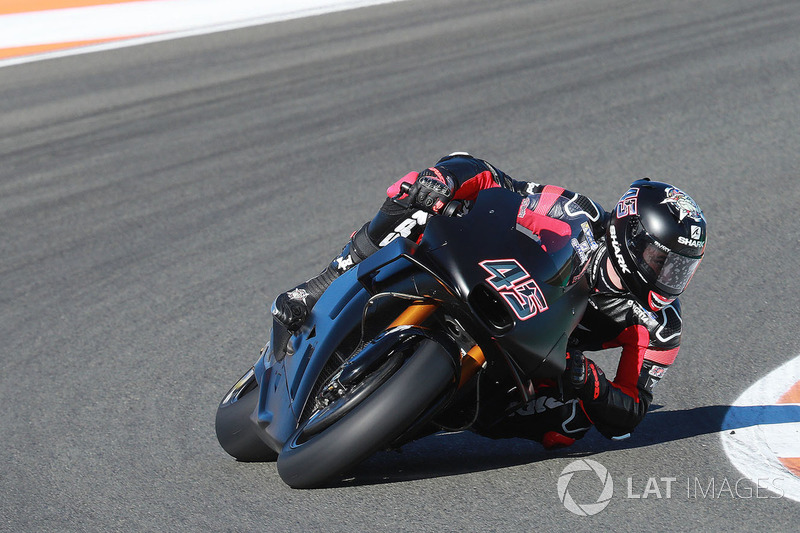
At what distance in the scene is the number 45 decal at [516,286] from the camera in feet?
11.1

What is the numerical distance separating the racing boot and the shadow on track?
72cm

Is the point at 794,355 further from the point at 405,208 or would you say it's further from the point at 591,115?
the point at 591,115

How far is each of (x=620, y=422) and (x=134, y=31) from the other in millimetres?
10739

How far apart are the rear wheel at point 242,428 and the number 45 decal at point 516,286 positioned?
1284mm

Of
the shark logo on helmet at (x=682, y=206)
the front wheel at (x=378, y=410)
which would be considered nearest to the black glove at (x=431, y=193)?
the front wheel at (x=378, y=410)

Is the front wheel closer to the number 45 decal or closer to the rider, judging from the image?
the number 45 decal

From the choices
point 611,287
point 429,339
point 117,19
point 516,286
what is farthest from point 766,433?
point 117,19

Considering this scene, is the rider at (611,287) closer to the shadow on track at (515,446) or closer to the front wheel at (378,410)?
the shadow on track at (515,446)

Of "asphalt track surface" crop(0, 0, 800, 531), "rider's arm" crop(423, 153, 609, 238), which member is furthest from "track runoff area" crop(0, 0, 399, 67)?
"rider's arm" crop(423, 153, 609, 238)

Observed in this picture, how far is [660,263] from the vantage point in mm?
4027

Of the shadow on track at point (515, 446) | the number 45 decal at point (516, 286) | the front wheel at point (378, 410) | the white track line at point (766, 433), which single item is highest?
the number 45 decal at point (516, 286)

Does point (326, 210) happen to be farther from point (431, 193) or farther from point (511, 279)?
point (511, 279)

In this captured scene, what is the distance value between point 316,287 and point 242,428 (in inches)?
27.4

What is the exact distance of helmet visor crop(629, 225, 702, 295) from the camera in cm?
401
